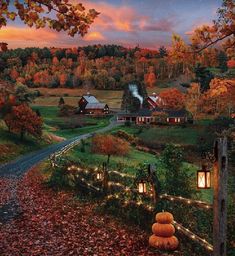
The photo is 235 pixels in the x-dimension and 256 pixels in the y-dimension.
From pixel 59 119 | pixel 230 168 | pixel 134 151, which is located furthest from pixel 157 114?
pixel 230 168

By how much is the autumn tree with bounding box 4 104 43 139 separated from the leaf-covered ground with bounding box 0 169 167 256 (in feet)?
111

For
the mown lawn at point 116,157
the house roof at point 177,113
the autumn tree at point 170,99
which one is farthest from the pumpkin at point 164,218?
the autumn tree at point 170,99

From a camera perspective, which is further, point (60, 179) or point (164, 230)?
point (60, 179)

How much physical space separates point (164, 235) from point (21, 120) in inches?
1672

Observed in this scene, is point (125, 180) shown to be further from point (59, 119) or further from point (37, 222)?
point (59, 119)

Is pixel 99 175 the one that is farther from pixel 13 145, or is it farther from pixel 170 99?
pixel 170 99

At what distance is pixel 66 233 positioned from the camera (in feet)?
44.3

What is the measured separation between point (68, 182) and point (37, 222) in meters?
6.80

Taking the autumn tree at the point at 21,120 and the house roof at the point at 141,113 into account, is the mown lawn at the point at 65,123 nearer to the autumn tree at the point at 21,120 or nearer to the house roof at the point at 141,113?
the house roof at the point at 141,113

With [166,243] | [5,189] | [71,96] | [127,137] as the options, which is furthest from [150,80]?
[166,243]

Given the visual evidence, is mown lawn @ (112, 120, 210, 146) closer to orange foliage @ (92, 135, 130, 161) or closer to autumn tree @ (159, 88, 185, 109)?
orange foliage @ (92, 135, 130, 161)

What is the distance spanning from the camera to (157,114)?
85312 mm

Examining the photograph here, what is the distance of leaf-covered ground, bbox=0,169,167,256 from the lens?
38.8 ft

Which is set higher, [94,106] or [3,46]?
[3,46]
